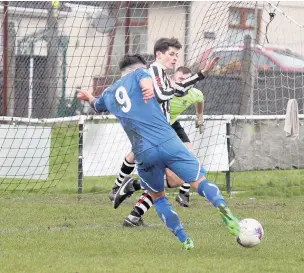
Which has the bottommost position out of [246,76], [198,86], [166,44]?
[198,86]

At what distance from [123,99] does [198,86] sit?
846 cm

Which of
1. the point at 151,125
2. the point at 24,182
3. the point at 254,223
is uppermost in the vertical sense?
the point at 151,125

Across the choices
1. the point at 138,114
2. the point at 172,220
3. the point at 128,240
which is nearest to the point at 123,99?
the point at 138,114

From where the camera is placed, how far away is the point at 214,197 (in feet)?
26.9

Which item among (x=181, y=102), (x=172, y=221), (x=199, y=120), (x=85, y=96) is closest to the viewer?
(x=172, y=221)

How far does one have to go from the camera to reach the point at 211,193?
8219 millimetres

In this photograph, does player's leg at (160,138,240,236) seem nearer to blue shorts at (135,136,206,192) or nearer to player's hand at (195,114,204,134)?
blue shorts at (135,136,206,192)

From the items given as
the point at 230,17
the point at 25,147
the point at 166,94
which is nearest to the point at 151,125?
the point at 166,94

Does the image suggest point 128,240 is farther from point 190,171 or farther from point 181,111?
point 181,111

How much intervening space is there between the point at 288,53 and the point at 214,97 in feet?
4.87

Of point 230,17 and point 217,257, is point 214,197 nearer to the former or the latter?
point 217,257

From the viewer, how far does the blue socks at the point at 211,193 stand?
8.20 metres

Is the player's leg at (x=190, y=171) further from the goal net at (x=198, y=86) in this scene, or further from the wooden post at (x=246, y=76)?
the wooden post at (x=246, y=76)

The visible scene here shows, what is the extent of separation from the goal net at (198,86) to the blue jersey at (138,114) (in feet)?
17.2
